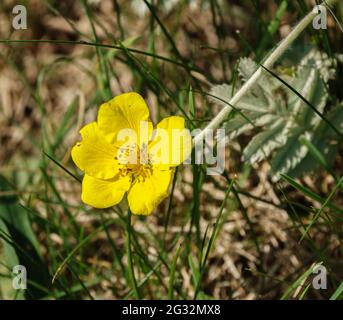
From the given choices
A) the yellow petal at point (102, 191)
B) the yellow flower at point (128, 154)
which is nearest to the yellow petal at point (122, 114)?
the yellow flower at point (128, 154)

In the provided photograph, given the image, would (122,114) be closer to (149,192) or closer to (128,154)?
(128,154)

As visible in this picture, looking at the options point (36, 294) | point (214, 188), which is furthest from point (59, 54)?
point (36, 294)

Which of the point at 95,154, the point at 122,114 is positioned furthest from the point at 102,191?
the point at 122,114

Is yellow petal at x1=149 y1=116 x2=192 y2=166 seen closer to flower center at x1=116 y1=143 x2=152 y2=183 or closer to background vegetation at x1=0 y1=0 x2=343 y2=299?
flower center at x1=116 y1=143 x2=152 y2=183

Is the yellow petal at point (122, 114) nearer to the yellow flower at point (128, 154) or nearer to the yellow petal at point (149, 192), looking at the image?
the yellow flower at point (128, 154)

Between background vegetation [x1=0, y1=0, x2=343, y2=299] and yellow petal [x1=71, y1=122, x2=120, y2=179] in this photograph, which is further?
background vegetation [x1=0, y1=0, x2=343, y2=299]

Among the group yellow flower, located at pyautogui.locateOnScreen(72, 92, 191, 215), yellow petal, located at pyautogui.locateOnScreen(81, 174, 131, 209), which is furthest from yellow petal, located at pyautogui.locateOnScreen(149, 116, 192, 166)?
yellow petal, located at pyautogui.locateOnScreen(81, 174, 131, 209)
